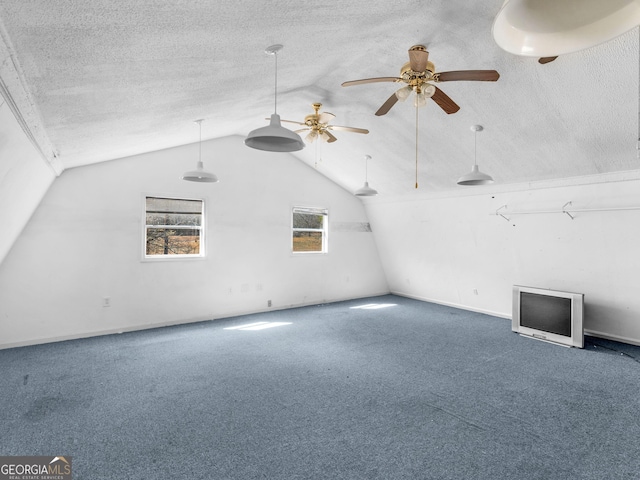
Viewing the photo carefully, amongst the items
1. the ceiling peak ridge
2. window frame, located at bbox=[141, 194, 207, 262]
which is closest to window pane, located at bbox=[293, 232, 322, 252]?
window frame, located at bbox=[141, 194, 207, 262]

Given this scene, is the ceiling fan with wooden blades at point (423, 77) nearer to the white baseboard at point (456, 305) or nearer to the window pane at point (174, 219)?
the window pane at point (174, 219)

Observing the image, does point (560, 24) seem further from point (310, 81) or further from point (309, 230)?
point (309, 230)

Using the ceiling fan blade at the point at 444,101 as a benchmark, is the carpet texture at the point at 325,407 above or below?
below

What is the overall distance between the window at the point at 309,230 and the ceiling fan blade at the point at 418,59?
4380 mm

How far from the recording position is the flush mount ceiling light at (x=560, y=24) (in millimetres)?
906

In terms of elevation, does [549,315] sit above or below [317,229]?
below

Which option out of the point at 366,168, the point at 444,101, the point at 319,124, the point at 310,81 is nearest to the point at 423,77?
the point at 444,101

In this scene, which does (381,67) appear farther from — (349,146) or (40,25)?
(40,25)

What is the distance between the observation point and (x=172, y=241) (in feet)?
17.8

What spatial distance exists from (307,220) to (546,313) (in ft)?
15.2

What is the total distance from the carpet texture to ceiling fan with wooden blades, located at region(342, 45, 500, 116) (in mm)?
2773

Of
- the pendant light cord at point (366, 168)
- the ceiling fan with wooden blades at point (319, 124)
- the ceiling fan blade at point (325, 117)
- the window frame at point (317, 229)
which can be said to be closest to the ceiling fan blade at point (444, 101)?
the ceiling fan with wooden blades at point (319, 124)

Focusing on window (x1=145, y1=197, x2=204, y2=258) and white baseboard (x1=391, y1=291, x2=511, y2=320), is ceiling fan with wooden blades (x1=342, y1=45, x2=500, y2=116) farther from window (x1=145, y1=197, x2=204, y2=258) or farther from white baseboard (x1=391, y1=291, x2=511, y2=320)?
white baseboard (x1=391, y1=291, x2=511, y2=320)

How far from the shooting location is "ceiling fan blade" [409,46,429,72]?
248 centimetres
